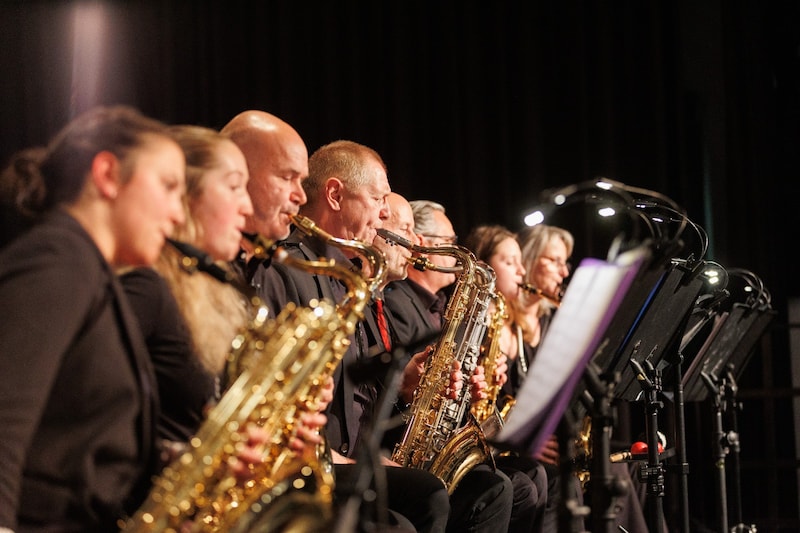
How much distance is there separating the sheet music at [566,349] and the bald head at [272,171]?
140 cm

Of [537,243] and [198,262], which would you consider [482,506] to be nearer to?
[198,262]

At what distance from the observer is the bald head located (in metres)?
3.28

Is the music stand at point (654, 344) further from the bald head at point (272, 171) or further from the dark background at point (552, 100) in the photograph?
the dark background at point (552, 100)

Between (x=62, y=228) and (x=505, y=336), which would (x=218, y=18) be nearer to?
(x=505, y=336)

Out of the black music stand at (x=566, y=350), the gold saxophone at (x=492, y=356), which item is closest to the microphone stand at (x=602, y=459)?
the black music stand at (x=566, y=350)

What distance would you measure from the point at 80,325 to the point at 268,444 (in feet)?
2.29

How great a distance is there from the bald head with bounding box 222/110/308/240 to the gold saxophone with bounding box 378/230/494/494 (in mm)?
923

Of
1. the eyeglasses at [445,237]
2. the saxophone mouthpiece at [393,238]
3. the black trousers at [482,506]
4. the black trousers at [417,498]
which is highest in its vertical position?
the eyeglasses at [445,237]

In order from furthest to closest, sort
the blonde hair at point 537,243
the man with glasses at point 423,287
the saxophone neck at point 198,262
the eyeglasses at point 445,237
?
the blonde hair at point 537,243 → the eyeglasses at point 445,237 → the man with glasses at point 423,287 → the saxophone neck at point 198,262

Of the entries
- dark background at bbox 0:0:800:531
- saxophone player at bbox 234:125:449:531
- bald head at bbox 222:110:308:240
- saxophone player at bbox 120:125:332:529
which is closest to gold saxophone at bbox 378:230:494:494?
saxophone player at bbox 234:125:449:531

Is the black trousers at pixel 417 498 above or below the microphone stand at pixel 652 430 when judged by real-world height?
below

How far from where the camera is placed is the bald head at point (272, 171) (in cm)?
328

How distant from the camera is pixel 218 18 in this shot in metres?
6.06

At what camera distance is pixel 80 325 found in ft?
6.09
